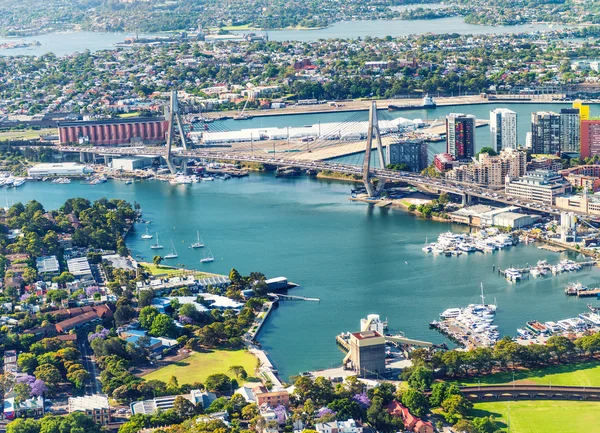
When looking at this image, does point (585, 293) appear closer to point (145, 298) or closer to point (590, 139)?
point (145, 298)

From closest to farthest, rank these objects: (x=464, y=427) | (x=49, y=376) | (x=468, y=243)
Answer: (x=464, y=427) < (x=49, y=376) < (x=468, y=243)

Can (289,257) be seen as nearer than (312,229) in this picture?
Yes

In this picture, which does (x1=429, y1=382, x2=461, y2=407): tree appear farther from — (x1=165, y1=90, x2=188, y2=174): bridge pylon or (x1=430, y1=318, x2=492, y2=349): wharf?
(x1=165, y1=90, x2=188, y2=174): bridge pylon

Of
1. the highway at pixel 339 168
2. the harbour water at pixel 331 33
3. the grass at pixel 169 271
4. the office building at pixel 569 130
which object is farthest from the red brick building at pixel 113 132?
the harbour water at pixel 331 33

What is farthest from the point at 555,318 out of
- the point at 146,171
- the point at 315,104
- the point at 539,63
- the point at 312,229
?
the point at 539,63

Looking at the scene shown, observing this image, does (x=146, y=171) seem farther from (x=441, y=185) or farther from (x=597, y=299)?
(x=597, y=299)

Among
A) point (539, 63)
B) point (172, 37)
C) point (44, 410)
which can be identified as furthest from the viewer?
point (172, 37)

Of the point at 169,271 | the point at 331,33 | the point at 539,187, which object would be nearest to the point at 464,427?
the point at 169,271
